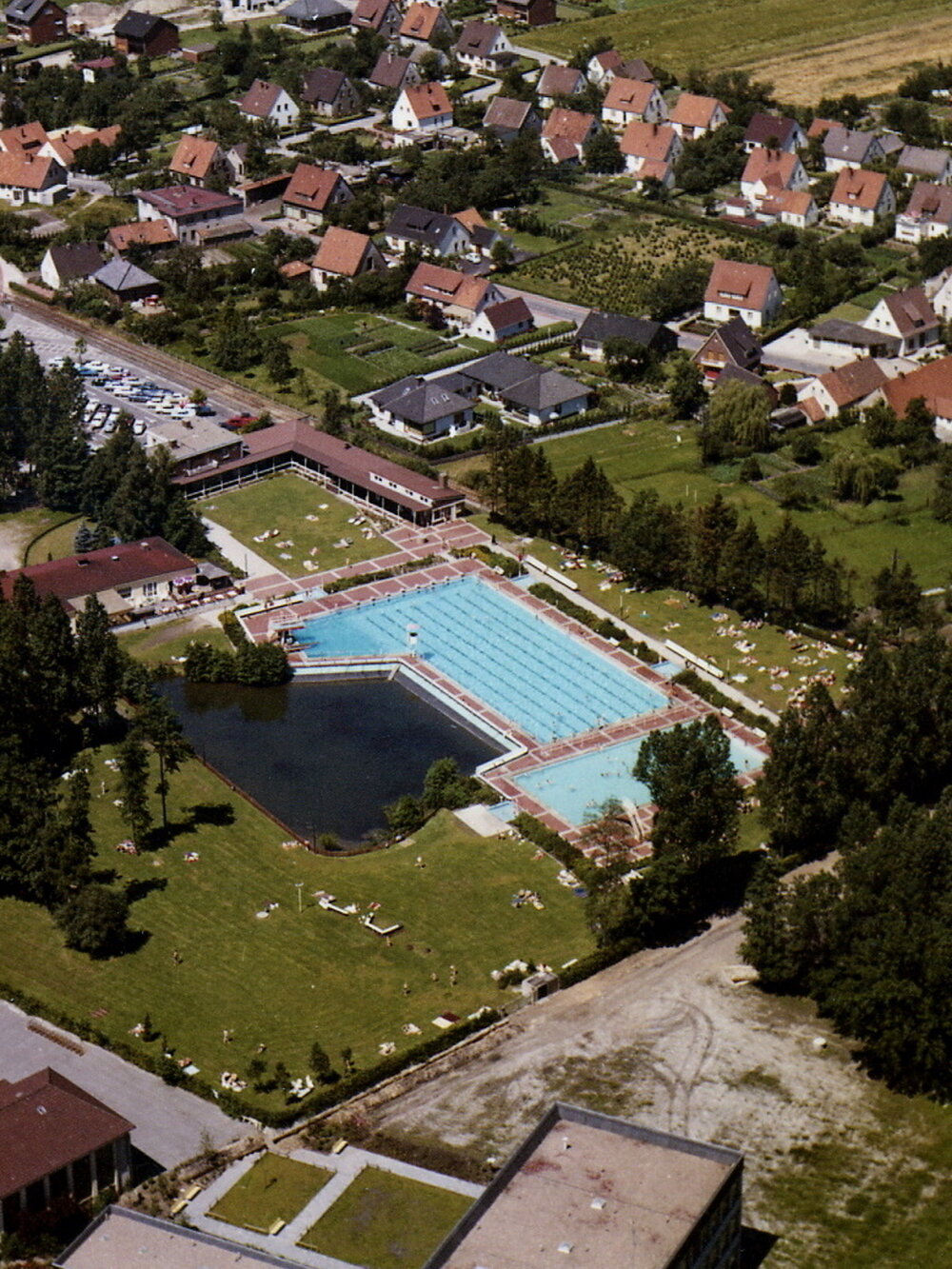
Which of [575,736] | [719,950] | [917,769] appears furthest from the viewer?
[575,736]

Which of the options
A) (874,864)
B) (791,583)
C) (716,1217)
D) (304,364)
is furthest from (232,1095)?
(304,364)

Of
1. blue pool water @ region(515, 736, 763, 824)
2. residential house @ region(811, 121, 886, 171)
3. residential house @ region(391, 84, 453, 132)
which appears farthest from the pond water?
residential house @ region(391, 84, 453, 132)

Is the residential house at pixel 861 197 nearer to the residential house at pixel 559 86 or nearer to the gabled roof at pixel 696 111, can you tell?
the gabled roof at pixel 696 111

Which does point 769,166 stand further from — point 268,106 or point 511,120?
point 268,106

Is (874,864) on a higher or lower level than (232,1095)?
higher

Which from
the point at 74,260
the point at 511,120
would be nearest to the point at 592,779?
the point at 74,260

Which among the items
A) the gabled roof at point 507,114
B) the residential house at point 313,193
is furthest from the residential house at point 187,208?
the gabled roof at point 507,114

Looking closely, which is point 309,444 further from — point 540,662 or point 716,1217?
point 716,1217
